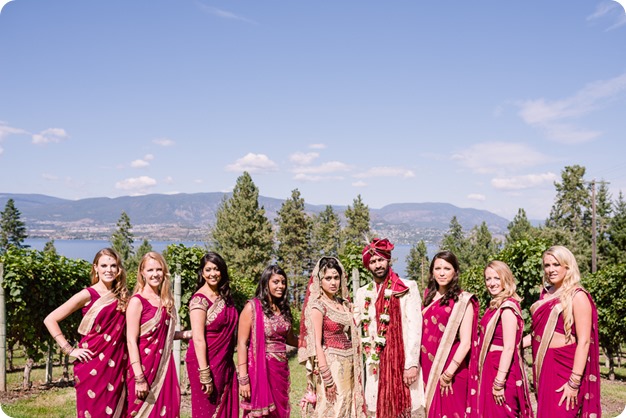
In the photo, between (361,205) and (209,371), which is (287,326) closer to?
(209,371)

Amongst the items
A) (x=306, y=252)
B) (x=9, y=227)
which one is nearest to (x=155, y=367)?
(x=306, y=252)

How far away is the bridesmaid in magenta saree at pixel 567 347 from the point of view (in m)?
4.57

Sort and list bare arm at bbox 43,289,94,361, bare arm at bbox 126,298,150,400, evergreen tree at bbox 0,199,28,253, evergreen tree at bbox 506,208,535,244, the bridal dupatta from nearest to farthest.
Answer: bare arm at bbox 43,289,94,361 → bare arm at bbox 126,298,150,400 → the bridal dupatta → evergreen tree at bbox 506,208,535,244 → evergreen tree at bbox 0,199,28,253

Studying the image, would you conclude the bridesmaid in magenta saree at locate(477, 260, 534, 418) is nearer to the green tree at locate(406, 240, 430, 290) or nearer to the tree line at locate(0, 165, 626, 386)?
the tree line at locate(0, 165, 626, 386)

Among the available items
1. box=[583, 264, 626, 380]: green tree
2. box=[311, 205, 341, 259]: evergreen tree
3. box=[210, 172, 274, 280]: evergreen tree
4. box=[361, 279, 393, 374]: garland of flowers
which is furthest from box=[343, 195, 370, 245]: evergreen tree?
box=[361, 279, 393, 374]: garland of flowers

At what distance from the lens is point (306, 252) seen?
5772 cm

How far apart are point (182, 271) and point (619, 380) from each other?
12.1 metres

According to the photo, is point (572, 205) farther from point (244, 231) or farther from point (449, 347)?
point (449, 347)

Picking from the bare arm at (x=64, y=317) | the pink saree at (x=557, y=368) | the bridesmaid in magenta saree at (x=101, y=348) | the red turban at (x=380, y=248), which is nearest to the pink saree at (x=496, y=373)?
the pink saree at (x=557, y=368)

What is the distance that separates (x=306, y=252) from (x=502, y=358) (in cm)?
5323

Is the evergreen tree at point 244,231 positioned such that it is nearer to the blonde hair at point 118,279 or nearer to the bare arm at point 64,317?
the blonde hair at point 118,279

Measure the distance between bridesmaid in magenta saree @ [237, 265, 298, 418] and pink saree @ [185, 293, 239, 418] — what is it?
15cm

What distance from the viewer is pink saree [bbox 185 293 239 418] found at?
4.90 metres

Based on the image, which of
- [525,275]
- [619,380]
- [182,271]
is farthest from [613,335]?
[182,271]
